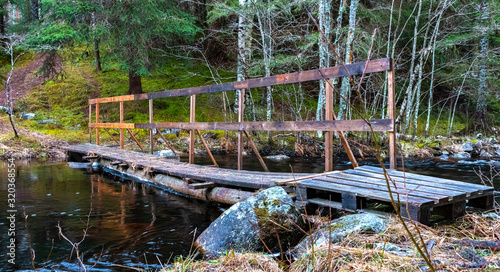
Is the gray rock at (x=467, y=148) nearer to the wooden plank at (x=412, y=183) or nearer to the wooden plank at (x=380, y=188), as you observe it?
the wooden plank at (x=412, y=183)

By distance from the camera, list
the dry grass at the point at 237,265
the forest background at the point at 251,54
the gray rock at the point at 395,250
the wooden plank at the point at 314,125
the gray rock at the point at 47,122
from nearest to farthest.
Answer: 1. the gray rock at the point at 395,250
2. the dry grass at the point at 237,265
3. the wooden plank at the point at 314,125
4. the forest background at the point at 251,54
5. the gray rock at the point at 47,122

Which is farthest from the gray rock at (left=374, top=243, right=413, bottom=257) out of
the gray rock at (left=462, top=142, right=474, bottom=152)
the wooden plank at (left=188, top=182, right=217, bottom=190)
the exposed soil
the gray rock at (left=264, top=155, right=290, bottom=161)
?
the exposed soil

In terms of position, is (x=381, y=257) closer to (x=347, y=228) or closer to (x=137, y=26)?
(x=347, y=228)

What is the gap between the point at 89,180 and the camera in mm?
10625

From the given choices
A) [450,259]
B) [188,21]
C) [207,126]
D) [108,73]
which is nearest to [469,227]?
[450,259]

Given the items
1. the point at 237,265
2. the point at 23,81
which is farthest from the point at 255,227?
the point at 23,81

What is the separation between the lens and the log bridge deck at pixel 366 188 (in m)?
4.44

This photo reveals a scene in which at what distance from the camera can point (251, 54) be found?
60.1 feet

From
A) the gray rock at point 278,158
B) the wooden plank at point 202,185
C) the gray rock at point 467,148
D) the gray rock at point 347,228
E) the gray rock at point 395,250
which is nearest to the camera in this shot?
the gray rock at point 395,250

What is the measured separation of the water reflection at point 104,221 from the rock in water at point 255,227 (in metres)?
0.38

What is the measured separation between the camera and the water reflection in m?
4.72

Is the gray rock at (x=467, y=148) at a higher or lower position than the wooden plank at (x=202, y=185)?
higher

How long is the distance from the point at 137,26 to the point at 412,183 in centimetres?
1369

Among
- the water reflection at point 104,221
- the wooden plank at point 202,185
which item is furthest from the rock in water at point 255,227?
the wooden plank at point 202,185
